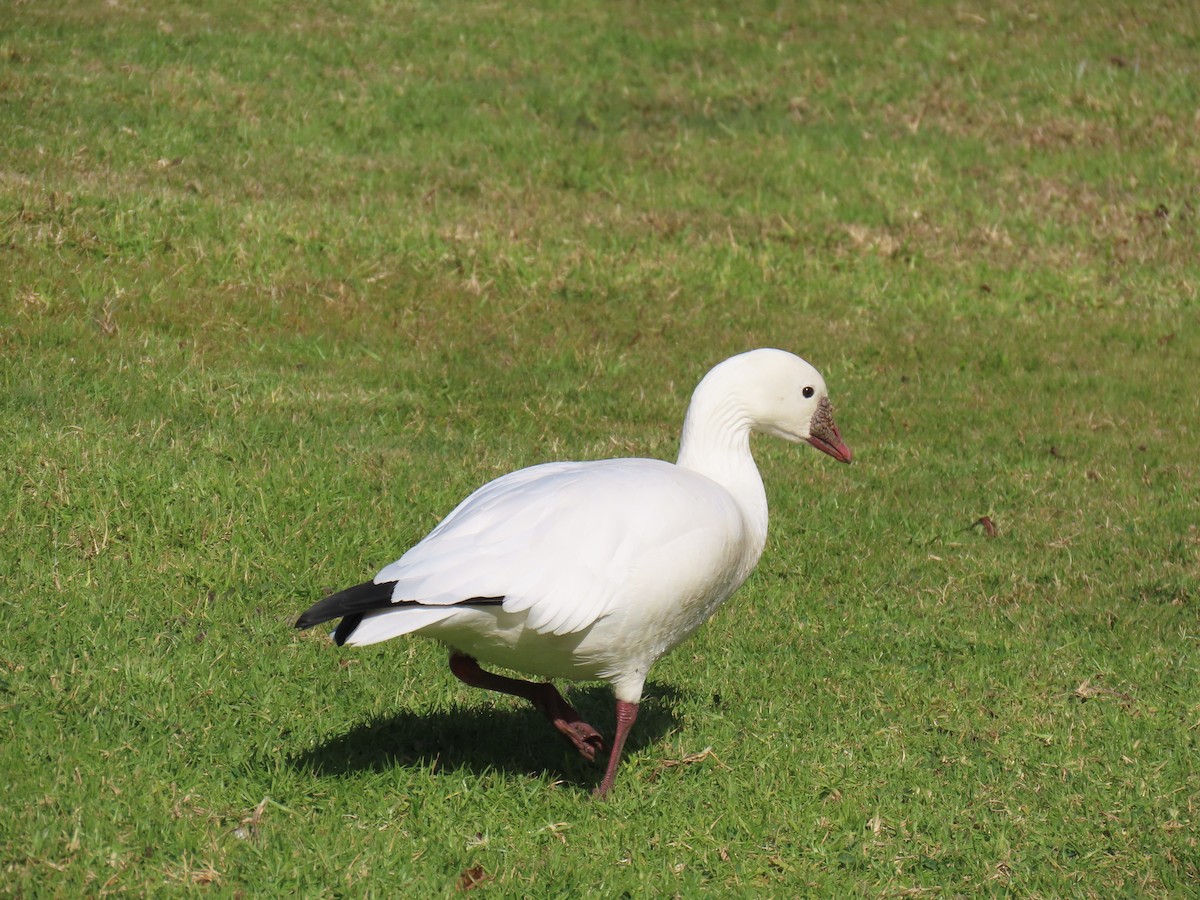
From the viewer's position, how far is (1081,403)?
9.82 meters

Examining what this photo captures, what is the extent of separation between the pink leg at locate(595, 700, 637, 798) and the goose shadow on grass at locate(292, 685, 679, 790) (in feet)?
0.62

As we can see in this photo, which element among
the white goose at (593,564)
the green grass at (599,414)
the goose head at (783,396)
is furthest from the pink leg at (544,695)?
the goose head at (783,396)

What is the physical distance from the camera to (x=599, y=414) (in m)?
9.02

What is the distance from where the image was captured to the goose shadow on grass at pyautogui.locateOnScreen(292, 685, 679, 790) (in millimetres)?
4945

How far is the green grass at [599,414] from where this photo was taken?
15.5 feet

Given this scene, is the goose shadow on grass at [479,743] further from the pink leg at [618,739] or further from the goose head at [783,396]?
the goose head at [783,396]

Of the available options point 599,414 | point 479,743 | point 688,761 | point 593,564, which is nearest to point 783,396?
point 593,564

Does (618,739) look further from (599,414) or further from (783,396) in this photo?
(599,414)

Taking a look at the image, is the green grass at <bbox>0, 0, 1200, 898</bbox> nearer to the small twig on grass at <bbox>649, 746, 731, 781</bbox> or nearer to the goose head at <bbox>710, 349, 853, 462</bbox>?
the small twig on grass at <bbox>649, 746, 731, 781</bbox>

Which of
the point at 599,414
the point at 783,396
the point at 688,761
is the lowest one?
the point at 599,414

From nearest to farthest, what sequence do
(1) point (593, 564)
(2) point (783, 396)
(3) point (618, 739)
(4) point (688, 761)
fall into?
(1) point (593, 564) → (3) point (618, 739) → (4) point (688, 761) → (2) point (783, 396)

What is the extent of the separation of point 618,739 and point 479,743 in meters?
0.61

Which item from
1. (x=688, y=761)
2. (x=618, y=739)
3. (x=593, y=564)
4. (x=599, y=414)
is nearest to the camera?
(x=593, y=564)

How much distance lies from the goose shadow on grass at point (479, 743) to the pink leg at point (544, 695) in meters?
0.22
